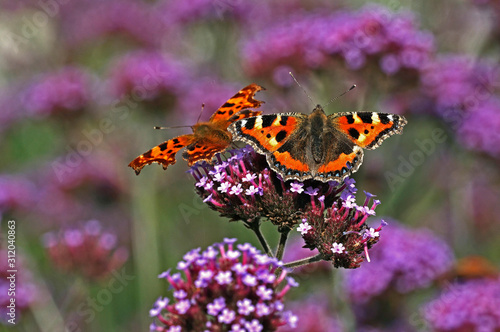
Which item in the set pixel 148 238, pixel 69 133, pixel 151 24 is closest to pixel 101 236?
pixel 148 238

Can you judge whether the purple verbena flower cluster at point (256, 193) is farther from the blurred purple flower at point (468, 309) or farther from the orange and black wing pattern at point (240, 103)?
the blurred purple flower at point (468, 309)

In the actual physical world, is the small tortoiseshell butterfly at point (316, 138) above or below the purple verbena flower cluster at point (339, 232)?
above

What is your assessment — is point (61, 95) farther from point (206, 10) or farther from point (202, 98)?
point (206, 10)
